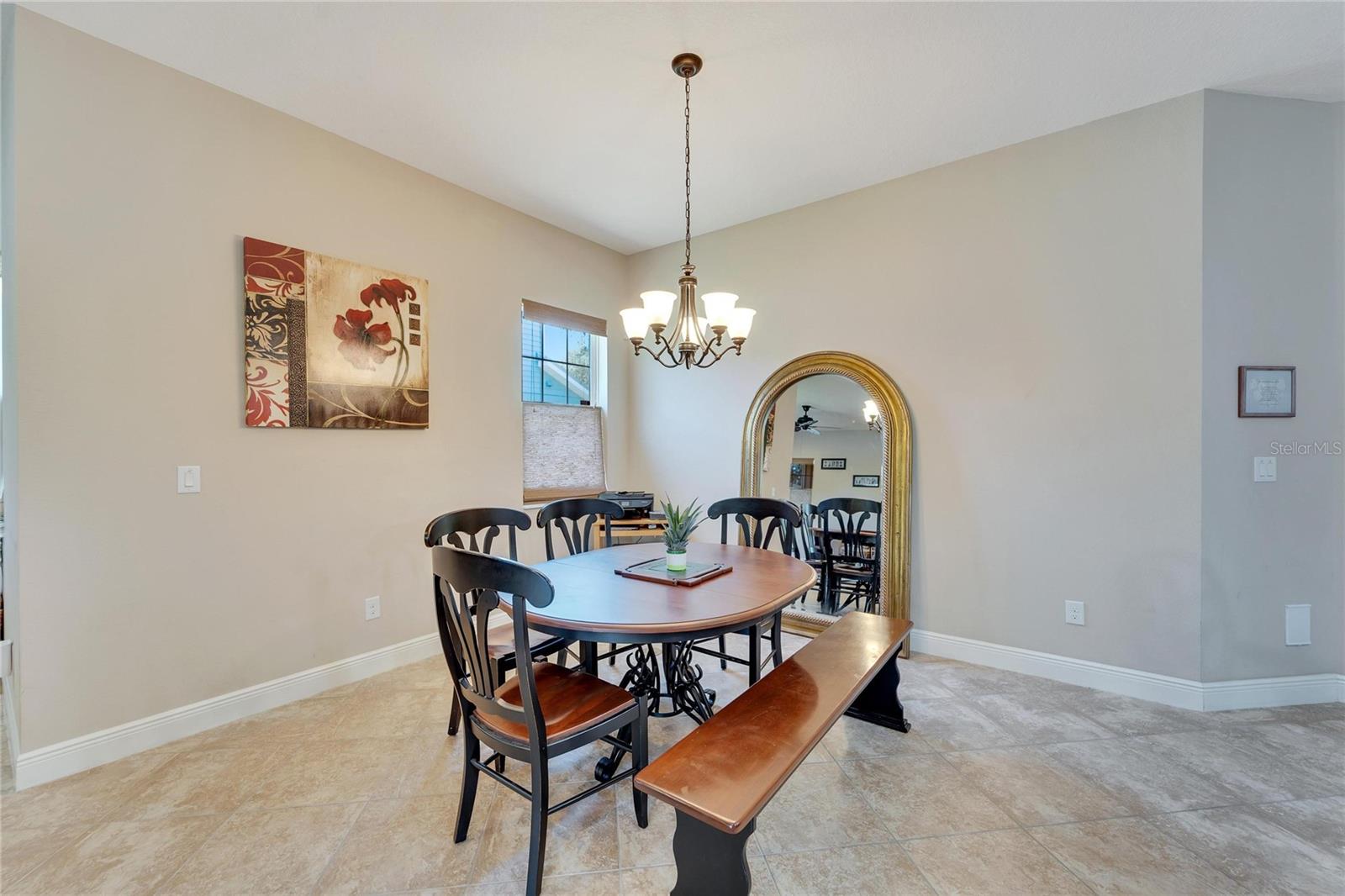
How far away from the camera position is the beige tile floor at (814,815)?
1.57 metres

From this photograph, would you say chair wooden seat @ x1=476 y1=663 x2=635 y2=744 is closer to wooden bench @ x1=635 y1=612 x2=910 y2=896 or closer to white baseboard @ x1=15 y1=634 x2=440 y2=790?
wooden bench @ x1=635 y1=612 x2=910 y2=896

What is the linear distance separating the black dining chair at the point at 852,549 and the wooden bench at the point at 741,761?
1271mm

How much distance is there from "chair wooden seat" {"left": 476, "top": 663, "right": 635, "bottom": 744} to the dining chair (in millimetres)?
1994

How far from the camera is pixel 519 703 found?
1689 millimetres

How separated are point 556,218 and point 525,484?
6.08 ft

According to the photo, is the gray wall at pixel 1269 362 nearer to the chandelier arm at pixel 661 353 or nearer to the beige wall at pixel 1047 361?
the beige wall at pixel 1047 361

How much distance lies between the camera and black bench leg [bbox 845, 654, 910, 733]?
2.35m

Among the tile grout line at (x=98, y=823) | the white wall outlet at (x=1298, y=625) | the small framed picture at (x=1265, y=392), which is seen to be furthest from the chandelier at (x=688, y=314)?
the white wall outlet at (x=1298, y=625)

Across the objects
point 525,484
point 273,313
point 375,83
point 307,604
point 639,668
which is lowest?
point 639,668

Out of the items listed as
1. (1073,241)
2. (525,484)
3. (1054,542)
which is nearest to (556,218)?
(525,484)

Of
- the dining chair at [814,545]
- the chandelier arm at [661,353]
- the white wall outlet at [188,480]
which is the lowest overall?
the dining chair at [814,545]

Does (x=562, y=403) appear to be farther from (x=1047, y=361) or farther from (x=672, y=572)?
(x=1047, y=361)

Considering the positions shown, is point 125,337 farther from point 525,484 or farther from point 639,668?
point 639,668

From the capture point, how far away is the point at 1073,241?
2.79m
